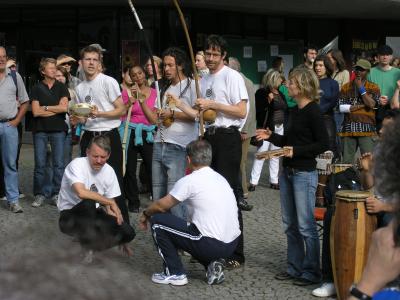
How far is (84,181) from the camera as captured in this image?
6559 millimetres

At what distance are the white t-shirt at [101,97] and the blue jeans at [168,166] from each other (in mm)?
655

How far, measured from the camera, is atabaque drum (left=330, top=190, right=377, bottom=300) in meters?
5.37

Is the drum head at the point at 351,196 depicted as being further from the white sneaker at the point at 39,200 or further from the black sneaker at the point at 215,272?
the white sneaker at the point at 39,200

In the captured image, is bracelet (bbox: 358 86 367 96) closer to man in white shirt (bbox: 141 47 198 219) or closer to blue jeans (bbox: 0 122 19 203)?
man in white shirt (bbox: 141 47 198 219)

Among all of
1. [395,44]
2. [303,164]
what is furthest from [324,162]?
[395,44]

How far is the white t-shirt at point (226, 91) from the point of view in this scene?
21.2 feet

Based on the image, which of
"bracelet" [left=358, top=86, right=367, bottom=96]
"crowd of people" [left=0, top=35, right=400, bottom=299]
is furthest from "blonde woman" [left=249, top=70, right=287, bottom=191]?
"bracelet" [left=358, top=86, right=367, bottom=96]

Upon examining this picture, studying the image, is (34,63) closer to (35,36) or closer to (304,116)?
(35,36)

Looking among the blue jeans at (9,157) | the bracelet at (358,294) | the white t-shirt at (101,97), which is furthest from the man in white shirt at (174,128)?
the bracelet at (358,294)

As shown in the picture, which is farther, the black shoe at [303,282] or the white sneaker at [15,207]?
the white sneaker at [15,207]

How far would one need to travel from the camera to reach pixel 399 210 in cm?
197

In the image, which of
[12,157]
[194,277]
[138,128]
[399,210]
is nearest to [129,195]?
[138,128]

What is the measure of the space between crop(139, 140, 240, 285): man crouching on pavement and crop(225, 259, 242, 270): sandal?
47 cm

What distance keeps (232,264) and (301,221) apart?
33.6 inches
